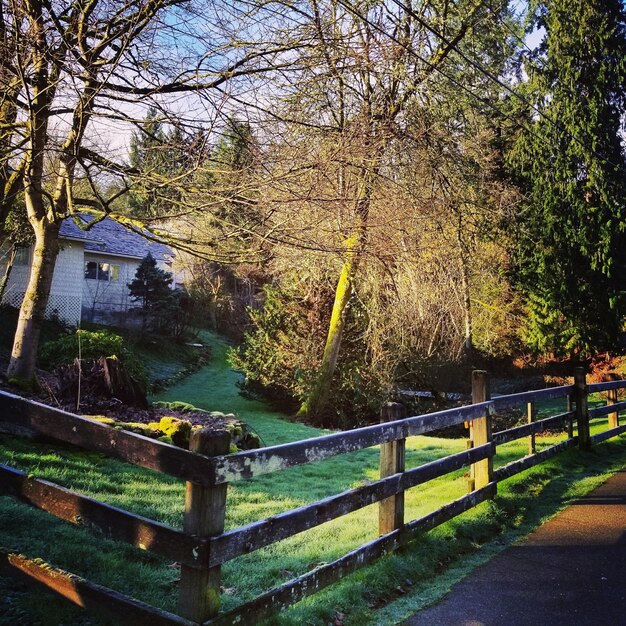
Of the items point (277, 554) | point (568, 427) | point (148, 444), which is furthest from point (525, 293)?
point (148, 444)

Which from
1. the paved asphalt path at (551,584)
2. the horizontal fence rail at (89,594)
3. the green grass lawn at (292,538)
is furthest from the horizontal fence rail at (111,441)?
the paved asphalt path at (551,584)

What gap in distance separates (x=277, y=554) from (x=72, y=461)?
11.2ft

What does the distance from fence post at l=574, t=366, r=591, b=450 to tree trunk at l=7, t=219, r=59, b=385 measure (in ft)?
27.4

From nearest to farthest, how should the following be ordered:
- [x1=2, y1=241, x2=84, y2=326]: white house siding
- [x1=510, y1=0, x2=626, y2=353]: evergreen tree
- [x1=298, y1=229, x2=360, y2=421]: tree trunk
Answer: [x1=298, y1=229, x2=360, y2=421]: tree trunk
[x1=510, y1=0, x2=626, y2=353]: evergreen tree
[x1=2, y1=241, x2=84, y2=326]: white house siding

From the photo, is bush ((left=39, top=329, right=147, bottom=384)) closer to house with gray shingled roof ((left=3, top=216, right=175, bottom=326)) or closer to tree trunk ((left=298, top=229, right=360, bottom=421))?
tree trunk ((left=298, top=229, right=360, bottom=421))

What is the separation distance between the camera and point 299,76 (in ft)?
22.0

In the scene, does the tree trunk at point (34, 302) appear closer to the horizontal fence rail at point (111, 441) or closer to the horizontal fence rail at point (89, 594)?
the horizontal fence rail at point (111, 441)

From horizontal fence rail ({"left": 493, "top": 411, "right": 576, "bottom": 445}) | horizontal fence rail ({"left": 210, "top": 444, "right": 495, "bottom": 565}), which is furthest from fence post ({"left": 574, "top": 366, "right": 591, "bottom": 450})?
horizontal fence rail ({"left": 210, "top": 444, "right": 495, "bottom": 565})

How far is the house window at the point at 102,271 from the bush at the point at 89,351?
15.1 m

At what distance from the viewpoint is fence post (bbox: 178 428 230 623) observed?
2.78 metres

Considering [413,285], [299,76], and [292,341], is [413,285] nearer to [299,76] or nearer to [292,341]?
[292,341]

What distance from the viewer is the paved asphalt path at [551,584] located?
12.0ft

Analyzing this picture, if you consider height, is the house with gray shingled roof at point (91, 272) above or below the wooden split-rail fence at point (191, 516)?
above

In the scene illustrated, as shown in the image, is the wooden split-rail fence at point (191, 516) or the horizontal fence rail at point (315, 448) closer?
the wooden split-rail fence at point (191, 516)
